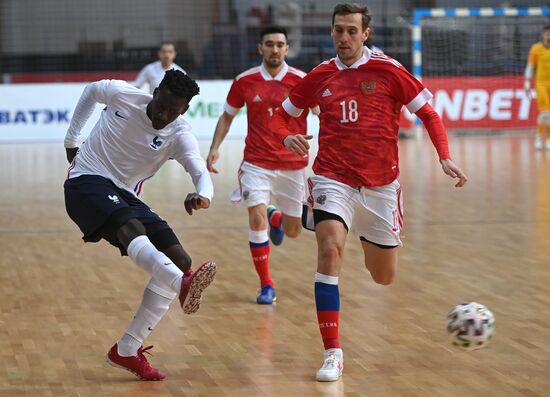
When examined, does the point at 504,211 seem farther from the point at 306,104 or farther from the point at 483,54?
the point at 483,54

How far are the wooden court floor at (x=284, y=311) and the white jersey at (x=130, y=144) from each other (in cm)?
100

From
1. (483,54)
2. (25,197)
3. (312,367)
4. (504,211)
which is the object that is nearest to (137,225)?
(312,367)

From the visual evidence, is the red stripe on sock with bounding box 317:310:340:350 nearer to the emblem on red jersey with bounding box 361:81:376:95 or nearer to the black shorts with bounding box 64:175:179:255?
the black shorts with bounding box 64:175:179:255

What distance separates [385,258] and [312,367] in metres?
0.76

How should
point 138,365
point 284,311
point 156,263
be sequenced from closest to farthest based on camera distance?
point 156,263 < point 138,365 < point 284,311

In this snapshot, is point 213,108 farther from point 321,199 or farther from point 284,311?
point 321,199

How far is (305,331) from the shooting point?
6617 millimetres

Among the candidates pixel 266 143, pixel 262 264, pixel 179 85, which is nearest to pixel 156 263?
pixel 179 85

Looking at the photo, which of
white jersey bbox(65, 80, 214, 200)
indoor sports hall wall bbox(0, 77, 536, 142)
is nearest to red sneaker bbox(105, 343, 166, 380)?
white jersey bbox(65, 80, 214, 200)

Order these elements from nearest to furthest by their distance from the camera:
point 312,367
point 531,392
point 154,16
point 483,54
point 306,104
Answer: point 531,392 → point 312,367 → point 306,104 → point 483,54 → point 154,16

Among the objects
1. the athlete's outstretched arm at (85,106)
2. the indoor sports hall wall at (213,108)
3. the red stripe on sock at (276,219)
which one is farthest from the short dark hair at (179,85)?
the indoor sports hall wall at (213,108)

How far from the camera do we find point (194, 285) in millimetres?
5109

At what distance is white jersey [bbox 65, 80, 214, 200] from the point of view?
226 inches

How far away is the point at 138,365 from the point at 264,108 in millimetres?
3044
